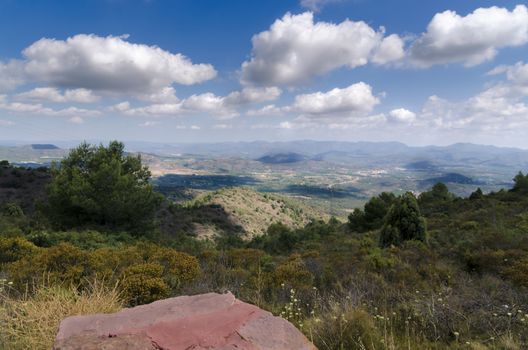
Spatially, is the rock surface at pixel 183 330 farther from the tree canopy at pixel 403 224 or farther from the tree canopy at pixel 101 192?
the tree canopy at pixel 101 192

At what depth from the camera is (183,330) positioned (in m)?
3.03

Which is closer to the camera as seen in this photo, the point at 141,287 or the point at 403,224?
the point at 141,287

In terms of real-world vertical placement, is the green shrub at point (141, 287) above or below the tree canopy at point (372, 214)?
above

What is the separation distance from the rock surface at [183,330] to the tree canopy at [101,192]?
1711cm

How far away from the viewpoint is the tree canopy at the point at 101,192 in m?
18.5

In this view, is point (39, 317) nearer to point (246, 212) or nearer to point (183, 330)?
point (183, 330)

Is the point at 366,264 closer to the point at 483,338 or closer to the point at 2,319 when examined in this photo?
the point at 483,338

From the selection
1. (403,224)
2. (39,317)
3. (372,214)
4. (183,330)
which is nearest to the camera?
(183,330)

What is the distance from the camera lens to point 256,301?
539cm

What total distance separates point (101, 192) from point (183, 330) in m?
18.5

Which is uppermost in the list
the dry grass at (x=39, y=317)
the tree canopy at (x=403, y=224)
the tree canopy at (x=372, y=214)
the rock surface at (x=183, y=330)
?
the rock surface at (x=183, y=330)

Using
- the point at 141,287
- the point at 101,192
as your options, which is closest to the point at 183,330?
the point at 141,287

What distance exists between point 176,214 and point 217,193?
34.7 m

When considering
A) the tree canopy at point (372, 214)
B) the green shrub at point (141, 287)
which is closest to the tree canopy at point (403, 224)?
the green shrub at point (141, 287)
